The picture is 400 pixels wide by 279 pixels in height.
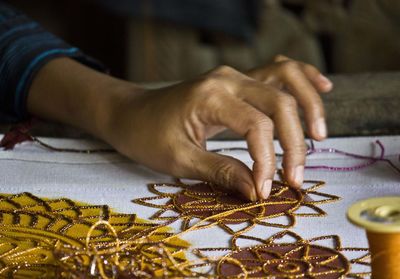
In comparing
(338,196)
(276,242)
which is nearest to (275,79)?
(338,196)

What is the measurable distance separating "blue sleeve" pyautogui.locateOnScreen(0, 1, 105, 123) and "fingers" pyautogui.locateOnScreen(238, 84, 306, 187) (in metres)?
0.38

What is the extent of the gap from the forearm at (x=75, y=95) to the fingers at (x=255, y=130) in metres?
0.18

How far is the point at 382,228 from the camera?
562 millimetres

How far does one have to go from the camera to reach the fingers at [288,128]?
2.88 ft

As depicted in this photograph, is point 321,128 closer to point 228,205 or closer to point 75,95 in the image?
point 228,205

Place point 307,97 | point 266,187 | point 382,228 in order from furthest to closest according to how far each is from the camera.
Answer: point 307,97 < point 266,187 < point 382,228

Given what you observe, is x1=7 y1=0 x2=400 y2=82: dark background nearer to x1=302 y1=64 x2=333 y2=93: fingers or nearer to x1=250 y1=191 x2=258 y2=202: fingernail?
x1=302 y1=64 x2=333 y2=93: fingers

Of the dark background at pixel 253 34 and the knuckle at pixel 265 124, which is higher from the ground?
the dark background at pixel 253 34

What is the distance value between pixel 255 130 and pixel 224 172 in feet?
0.18

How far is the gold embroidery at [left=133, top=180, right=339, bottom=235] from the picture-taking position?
84 cm

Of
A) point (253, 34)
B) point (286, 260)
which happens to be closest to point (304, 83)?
point (286, 260)

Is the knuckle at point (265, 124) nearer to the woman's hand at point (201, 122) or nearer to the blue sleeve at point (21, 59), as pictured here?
the woman's hand at point (201, 122)

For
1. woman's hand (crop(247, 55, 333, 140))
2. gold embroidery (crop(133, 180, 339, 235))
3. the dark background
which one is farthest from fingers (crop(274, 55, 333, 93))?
the dark background

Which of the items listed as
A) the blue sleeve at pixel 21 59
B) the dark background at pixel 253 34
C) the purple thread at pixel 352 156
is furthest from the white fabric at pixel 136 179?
the dark background at pixel 253 34
